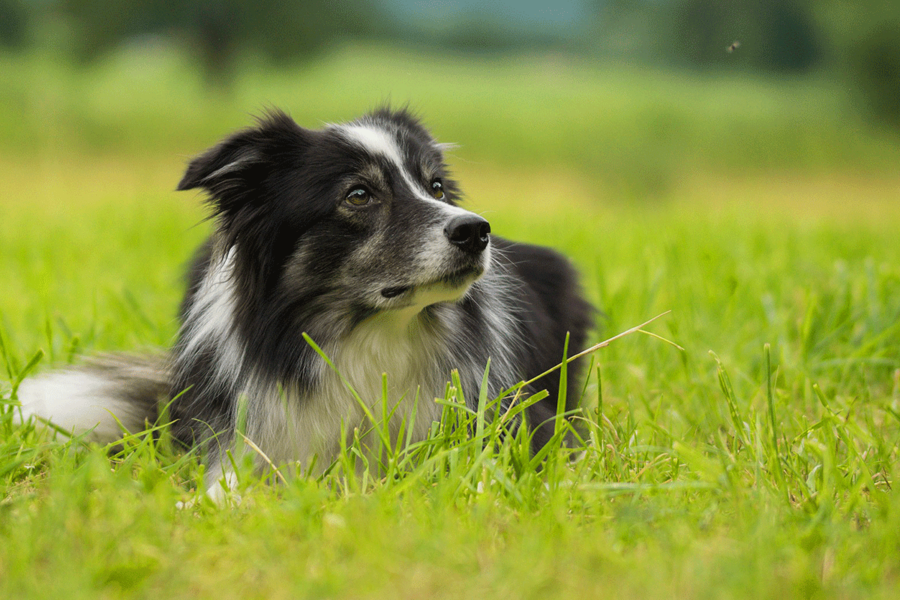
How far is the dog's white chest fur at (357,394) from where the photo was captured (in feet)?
8.46

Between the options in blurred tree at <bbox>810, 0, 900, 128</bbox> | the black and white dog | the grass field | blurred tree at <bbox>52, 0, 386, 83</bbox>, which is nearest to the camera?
the grass field

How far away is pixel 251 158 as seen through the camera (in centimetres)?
257

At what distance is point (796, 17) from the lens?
1680 cm

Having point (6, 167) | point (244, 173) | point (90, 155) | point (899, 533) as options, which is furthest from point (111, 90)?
point (899, 533)

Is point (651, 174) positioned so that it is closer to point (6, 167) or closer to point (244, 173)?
point (244, 173)

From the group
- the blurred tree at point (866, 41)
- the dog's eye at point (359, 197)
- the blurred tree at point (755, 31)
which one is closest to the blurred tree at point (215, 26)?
the blurred tree at point (755, 31)

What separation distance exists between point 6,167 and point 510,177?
1117 cm

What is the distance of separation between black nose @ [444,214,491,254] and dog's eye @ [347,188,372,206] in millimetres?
354

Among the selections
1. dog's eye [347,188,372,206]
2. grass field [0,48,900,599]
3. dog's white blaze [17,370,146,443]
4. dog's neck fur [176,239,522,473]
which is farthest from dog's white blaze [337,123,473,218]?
dog's white blaze [17,370,146,443]

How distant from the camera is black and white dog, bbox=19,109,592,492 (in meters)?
2.49

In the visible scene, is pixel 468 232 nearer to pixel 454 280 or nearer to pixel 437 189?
pixel 454 280

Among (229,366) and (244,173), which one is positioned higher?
(244,173)

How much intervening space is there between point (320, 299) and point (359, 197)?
0.39 m

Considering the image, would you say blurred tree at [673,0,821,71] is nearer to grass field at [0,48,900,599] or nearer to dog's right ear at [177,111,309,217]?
grass field at [0,48,900,599]
